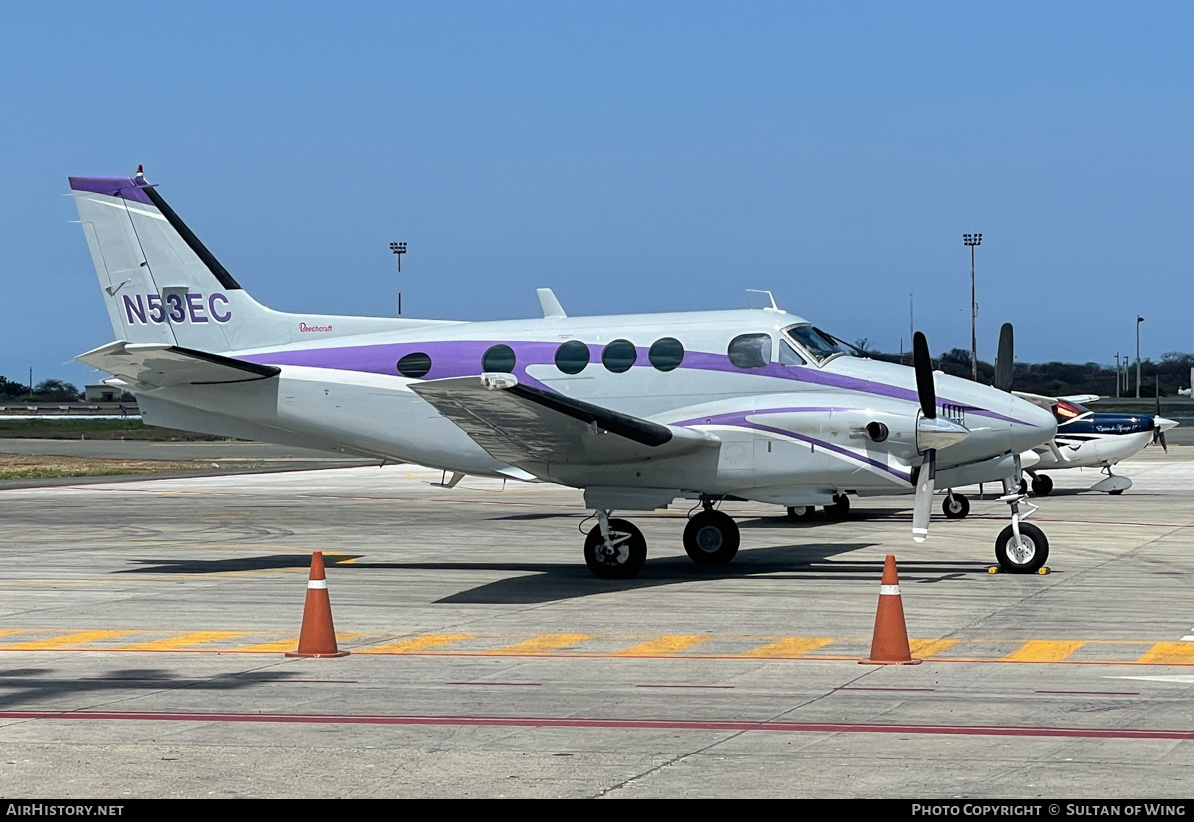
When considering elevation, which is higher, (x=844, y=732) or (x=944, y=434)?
(x=944, y=434)

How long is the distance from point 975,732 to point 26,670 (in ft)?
24.1

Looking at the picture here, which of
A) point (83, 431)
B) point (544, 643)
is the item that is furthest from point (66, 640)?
point (83, 431)

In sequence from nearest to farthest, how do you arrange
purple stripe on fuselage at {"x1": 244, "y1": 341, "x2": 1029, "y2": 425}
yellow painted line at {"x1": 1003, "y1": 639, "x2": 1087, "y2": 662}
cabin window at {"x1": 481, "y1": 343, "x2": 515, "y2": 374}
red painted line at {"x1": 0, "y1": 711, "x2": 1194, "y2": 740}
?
red painted line at {"x1": 0, "y1": 711, "x2": 1194, "y2": 740}, yellow painted line at {"x1": 1003, "y1": 639, "x2": 1087, "y2": 662}, purple stripe on fuselage at {"x1": 244, "y1": 341, "x2": 1029, "y2": 425}, cabin window at {"x1": 481, "y1": 343, "x2": 515, "y2": 374}

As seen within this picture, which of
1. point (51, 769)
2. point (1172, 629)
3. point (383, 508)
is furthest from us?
point (383, 508)

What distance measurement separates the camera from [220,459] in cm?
6031

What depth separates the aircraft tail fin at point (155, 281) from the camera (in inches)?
798

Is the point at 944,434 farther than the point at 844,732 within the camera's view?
Yes

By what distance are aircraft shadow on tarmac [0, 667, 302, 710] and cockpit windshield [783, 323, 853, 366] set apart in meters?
8.95

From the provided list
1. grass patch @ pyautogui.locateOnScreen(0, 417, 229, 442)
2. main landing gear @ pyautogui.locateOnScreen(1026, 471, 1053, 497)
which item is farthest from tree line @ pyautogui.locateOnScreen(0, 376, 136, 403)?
main landing gear @ pyautogui.locateOnScreen(1026, 471, 1053, 497)

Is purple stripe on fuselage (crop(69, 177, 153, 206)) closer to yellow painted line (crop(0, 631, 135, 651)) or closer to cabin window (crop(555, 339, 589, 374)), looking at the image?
cabin window (crop(555, 339, 589, 374))

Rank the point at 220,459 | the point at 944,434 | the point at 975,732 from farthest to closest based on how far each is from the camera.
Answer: the point at 220,459 → the point at 944,434 → the point at 975,732

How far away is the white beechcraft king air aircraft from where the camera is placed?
16.7 meters
